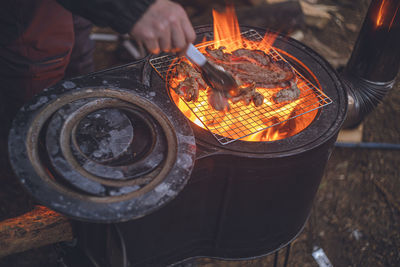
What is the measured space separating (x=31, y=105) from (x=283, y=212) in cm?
186

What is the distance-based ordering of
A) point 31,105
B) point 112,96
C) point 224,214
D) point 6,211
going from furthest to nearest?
point 6,211, point 224,214, point 112,96, point 31,105

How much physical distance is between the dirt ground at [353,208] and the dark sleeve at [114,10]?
206cm

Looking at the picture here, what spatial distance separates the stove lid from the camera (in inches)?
67.5

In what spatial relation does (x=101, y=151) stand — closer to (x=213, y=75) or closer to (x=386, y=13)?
(x=213, y=75)

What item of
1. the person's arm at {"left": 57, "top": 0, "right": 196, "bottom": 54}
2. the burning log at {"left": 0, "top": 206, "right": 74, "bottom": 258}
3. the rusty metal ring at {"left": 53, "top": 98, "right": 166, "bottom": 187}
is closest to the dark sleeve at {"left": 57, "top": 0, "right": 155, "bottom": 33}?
the person's arm at {"left": 57, "top": 0, "right": 196, "bottom": 54}

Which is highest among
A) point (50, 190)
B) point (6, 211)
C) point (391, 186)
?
point (50, 190)

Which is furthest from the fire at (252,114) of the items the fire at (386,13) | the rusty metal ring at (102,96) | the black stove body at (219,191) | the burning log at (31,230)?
the burning log at (31,230)

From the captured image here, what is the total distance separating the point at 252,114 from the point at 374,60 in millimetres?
1531

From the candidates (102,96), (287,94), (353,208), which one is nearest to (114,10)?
(102,96)

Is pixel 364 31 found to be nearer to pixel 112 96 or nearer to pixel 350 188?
pixel 350 188

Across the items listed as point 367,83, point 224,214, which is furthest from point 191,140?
point 367,83

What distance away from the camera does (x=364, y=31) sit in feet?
10.5

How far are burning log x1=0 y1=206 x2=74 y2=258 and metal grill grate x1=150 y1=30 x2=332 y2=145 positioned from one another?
1.21 meters

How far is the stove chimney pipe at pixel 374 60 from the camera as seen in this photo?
2992 mm
